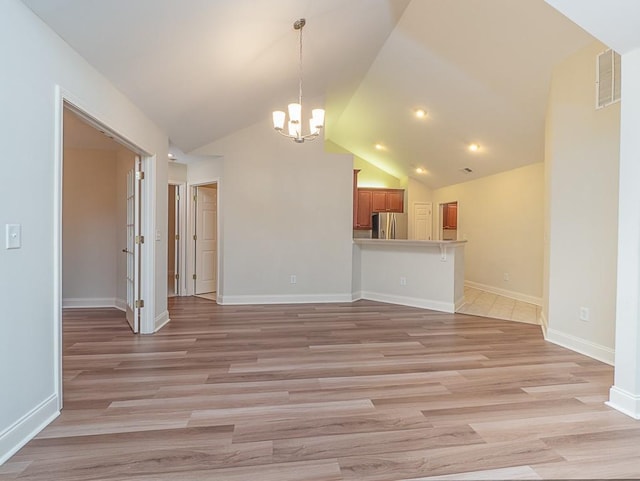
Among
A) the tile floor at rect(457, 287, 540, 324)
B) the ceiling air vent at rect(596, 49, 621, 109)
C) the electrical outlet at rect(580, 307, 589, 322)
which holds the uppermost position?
the ceiling air vent at rect(596, 49, 621, 109)

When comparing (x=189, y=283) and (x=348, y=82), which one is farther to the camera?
(x=189, y=283)

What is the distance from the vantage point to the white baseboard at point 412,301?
5059 mm

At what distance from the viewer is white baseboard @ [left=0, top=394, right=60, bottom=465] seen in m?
1.70

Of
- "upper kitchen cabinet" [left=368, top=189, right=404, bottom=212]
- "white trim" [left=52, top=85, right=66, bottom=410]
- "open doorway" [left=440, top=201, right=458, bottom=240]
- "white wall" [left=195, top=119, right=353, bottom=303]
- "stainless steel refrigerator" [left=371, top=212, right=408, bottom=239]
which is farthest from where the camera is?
"upper kitchen cabinet" [left=368, top=189, right=404, bottom=212]

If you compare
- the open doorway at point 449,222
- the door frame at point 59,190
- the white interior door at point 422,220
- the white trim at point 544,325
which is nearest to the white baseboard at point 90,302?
the door frame at point 59,190

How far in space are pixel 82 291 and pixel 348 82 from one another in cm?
507

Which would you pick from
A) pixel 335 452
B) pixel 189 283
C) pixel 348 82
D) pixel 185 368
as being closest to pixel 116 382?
pixel 185 368

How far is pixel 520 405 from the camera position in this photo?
227cm

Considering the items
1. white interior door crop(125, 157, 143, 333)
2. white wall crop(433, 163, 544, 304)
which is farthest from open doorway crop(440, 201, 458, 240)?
white interior door crop(125, 157, 143, 333)

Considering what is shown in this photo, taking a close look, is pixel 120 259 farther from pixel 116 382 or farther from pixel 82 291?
pixel 116 382

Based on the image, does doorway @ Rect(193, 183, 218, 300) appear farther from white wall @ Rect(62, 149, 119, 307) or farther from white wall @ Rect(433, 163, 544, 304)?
white wall @ Rect(433, 163, 544, 304)

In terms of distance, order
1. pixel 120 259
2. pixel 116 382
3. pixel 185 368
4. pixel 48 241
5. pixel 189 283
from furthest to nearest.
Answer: pixel 189 283 < pixel 120 259 < pixel 185 368 < pixel 116 382 < pixel 48 241

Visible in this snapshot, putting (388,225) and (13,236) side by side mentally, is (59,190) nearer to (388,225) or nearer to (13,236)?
(13,236)

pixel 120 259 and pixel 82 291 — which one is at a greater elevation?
pixel 120 259
